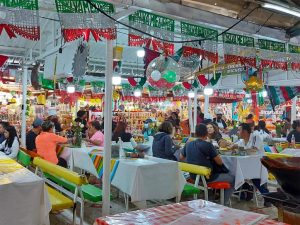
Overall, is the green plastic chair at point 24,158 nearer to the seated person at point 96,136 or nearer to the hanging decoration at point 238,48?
the seated person at point 96,136

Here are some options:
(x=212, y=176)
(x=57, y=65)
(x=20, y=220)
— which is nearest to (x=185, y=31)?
(x=212, y=176)

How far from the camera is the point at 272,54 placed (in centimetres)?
725

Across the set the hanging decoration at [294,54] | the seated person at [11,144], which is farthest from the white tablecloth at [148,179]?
the hanging decoration at [294,54]

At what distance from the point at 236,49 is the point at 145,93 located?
11.5 metres

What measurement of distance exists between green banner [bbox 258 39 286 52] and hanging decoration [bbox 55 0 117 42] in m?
3.71

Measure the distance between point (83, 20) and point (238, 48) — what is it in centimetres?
336

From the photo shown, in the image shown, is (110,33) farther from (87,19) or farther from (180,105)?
(180,105)

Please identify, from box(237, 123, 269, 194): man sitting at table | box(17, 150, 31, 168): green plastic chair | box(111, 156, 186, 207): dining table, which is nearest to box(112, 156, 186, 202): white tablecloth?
box(111, 156, 186, 207): dining table

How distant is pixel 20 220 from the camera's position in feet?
10.2

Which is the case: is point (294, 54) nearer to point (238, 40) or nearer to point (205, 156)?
point (238, 40)

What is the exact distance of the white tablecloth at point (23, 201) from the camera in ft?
9.89

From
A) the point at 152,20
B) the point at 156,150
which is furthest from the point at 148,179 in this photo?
the point at 152,20

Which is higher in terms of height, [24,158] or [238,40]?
[238,40]

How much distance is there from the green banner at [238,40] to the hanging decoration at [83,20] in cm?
268
